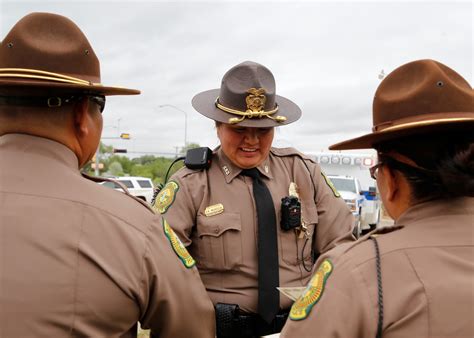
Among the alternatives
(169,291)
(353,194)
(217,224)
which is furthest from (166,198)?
(353,194)

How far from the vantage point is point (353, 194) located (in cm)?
1188

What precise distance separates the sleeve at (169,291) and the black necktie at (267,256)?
872 millimetres

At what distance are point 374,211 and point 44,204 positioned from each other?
44.7 feet

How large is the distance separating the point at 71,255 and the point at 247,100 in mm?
1570

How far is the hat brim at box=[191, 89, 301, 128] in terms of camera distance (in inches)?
98.7

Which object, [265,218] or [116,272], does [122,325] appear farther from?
[265,218]

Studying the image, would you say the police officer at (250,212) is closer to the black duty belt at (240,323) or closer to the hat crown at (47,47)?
the black duty belt at (240,323)

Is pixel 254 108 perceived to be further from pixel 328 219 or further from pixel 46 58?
pixel 46 58

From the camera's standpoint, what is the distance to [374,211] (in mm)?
13875

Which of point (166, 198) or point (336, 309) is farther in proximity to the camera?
point (166, 198)

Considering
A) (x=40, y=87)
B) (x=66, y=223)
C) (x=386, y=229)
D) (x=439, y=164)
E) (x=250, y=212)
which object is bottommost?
(x=250, y=212)

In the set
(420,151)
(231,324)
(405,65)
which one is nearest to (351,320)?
(420,151)

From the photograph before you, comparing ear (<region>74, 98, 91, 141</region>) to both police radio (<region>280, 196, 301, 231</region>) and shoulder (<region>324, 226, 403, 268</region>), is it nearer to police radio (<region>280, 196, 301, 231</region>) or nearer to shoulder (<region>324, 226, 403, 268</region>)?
shoulder (<region>324, 226, 403, 268</region>)

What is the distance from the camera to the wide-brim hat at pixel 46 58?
49.8 inches
